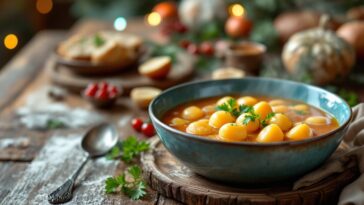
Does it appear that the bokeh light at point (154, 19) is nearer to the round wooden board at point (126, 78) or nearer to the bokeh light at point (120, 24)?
the bokeh light at point (120, 24)

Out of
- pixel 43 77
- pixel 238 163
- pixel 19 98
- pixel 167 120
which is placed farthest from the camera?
pixel 43 77

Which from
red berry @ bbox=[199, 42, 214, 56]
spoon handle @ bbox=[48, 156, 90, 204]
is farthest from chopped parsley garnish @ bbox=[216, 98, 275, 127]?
red berry @ bbox=[199, 42, 214, 56]

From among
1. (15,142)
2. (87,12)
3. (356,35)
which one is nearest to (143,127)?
(15,142)

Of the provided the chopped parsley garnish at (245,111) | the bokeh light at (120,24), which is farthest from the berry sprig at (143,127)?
the bokeh light at (120,24)

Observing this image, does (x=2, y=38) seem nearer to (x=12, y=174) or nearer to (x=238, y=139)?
(x=12, y=174)

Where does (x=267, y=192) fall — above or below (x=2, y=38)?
above

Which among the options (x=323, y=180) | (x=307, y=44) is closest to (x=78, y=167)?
(x=323, y=180)
